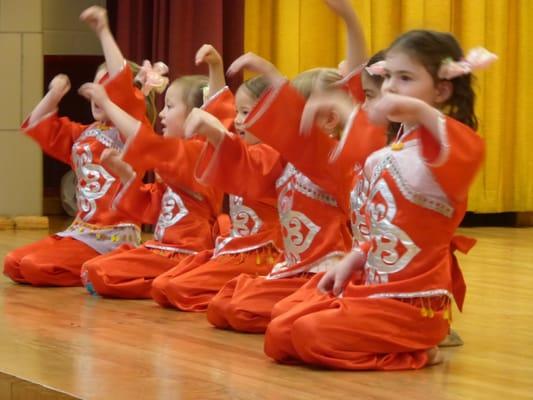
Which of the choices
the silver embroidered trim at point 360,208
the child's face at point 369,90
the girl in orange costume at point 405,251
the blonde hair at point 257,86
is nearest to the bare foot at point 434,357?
the girl in orange costume at point 405,251

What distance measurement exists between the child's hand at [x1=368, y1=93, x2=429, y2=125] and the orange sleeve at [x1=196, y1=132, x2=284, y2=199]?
67cm

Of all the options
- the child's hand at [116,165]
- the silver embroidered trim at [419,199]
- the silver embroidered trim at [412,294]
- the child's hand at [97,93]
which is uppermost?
the child's hand at [97,93]

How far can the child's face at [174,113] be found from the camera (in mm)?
3281

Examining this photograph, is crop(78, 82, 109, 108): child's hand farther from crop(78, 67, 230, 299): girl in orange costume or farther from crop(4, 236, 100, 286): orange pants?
crop(4, 236, 100, 286): orange pants

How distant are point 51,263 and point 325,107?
1.28 meters

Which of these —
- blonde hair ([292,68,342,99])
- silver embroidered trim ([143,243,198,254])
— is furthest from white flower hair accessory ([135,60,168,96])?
blonde hair ([292,68,342,99])

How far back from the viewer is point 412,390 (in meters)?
2.05

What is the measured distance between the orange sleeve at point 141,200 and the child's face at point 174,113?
184 mm

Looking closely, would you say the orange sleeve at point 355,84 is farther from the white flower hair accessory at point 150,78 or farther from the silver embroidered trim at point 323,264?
the white flower hair accessory at point 150,78

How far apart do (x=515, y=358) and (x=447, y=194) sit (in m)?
0.41

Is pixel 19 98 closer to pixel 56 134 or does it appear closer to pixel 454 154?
pixel 56 134

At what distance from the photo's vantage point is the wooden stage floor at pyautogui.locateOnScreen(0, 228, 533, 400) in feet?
6.75

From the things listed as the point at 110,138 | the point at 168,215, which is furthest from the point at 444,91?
the point at 110,138

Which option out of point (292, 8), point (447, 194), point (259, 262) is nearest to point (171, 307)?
point (259, 262)
